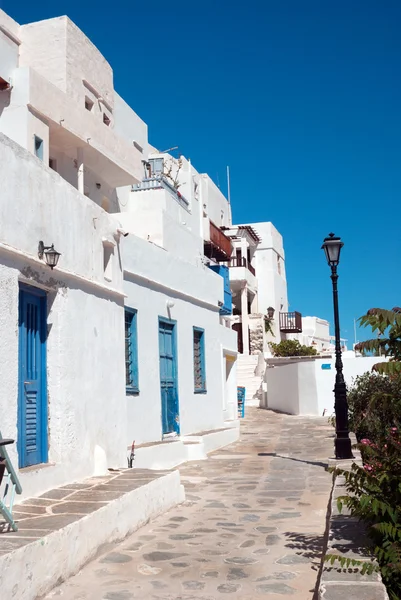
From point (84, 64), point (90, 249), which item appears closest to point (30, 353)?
point (90, 249)

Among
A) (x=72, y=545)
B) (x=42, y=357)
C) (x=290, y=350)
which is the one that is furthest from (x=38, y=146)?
(x=290, y=350)

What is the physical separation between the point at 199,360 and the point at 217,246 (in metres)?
18.5

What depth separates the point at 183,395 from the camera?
1447cm

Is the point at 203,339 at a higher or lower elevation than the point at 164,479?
higher

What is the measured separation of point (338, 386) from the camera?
1158 cm

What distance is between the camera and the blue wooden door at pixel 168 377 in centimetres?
1347

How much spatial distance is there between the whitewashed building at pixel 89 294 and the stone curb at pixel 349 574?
3.15 meters

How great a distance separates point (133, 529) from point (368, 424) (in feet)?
27.0

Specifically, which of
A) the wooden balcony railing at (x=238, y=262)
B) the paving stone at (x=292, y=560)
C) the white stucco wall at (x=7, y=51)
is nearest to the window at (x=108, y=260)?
the paving stone at (x=292, y=560)

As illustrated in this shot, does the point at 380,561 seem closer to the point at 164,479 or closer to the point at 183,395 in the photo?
the point at 164,479

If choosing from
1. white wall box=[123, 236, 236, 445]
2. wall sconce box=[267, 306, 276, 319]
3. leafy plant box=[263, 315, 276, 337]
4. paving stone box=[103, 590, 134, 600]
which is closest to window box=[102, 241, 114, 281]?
white wall box=[123, 236, 236, 445]

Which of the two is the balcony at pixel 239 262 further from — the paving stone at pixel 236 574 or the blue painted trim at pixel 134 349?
the paving stone at pixel 236 574

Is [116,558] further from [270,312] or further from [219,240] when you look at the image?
[270,312]

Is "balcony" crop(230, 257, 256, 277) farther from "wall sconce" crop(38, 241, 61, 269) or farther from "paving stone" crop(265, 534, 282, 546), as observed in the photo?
"paving stone" crop(265, 534, 282, 546)
